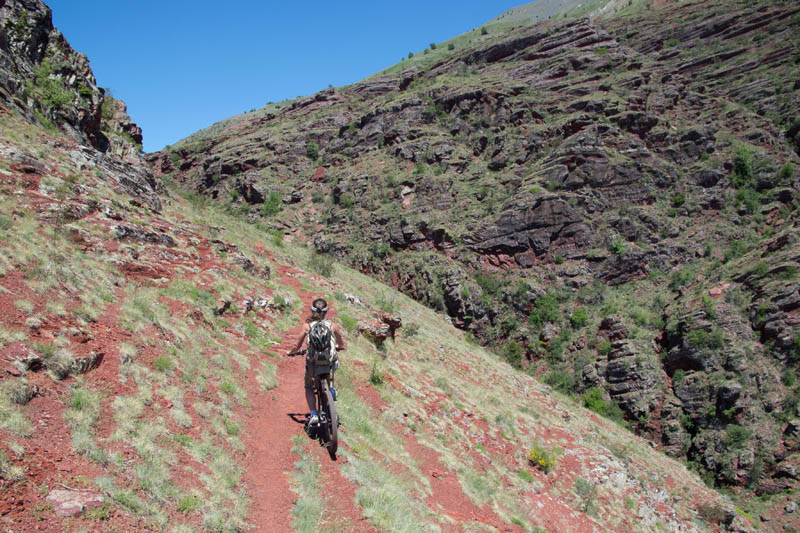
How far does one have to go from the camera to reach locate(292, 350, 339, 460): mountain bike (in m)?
5.94

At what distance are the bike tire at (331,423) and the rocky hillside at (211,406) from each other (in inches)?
10.1

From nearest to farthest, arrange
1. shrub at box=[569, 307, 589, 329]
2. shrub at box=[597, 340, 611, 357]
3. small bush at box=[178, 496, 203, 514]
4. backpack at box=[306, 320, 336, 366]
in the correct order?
1. small bush at box=[178, 496, 203, 514]
2. backpack at box=[306, 320, 336, 366]
3. shrub at box=[597, 340, 611, 357]
4. shrub at box=[569, 307, 589, 329]

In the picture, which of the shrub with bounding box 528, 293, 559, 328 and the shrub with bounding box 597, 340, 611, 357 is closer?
the shrub with bounding box 597, 340, 611, 357

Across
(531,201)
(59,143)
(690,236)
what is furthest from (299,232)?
(690,236)

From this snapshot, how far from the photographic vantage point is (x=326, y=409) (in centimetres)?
606

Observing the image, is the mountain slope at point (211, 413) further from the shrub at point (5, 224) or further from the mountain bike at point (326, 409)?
the mountain bike at point (326, 409)

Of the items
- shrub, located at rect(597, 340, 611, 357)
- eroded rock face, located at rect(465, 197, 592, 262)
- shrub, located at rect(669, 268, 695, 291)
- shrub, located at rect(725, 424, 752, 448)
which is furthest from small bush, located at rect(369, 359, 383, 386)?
shrub, located at rect(669, 268, 695, 291)

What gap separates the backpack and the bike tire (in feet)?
1.62

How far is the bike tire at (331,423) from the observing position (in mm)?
5922

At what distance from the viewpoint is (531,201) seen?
140 ft

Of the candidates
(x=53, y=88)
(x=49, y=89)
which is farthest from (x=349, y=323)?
(x=53, y=88)

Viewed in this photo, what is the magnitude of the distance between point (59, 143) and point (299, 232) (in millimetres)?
37412

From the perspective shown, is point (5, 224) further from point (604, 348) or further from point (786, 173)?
point (786, 173)

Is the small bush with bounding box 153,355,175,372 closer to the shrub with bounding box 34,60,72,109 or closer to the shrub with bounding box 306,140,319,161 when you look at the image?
the shrub with bounding box 34,60,72,109
